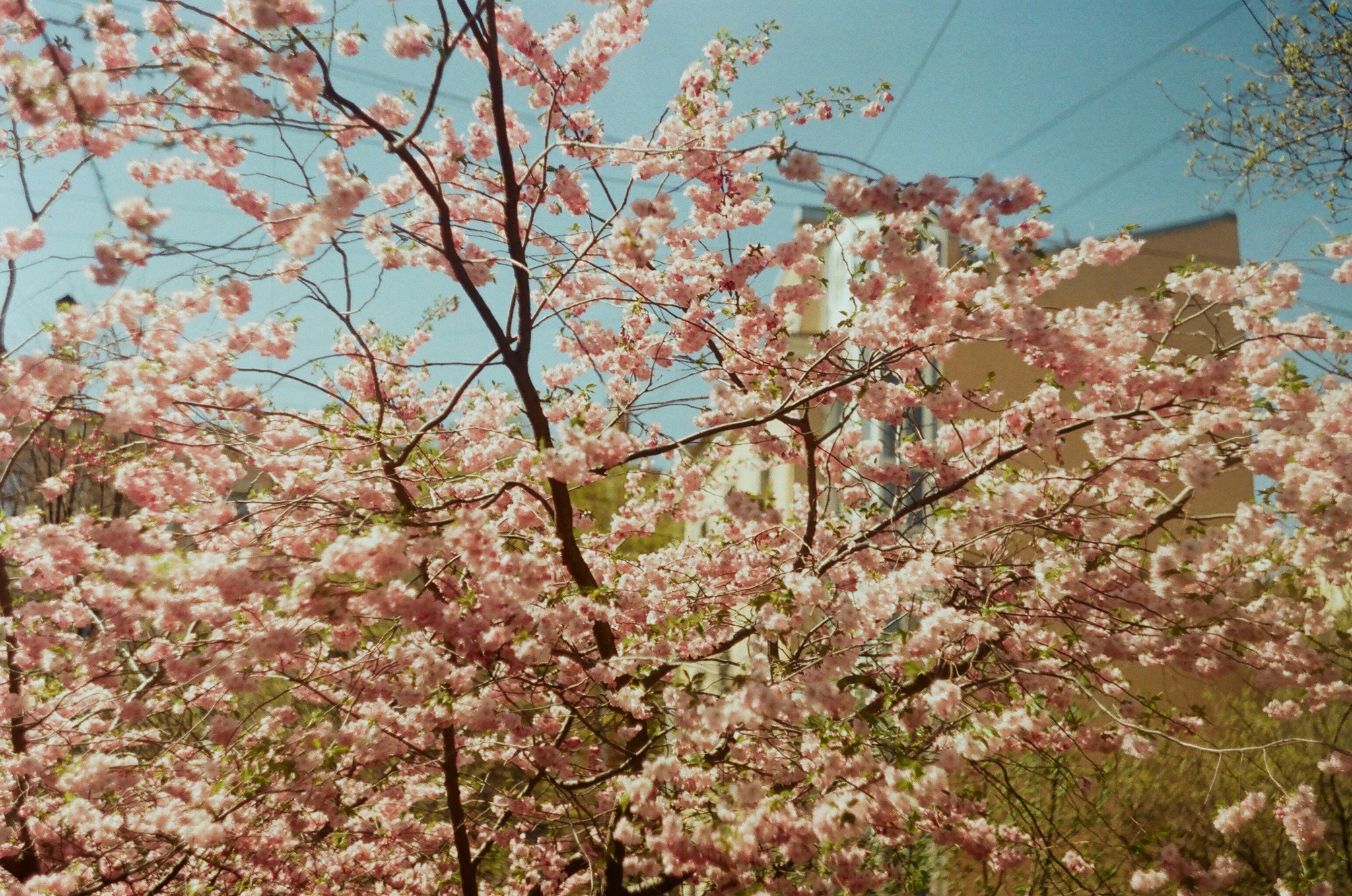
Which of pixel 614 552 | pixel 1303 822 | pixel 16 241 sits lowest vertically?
pixel 1303 822

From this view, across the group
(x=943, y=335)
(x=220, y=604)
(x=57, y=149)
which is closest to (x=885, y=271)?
(x=943, y=335)

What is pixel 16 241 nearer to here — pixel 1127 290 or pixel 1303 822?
pixel 1303 822

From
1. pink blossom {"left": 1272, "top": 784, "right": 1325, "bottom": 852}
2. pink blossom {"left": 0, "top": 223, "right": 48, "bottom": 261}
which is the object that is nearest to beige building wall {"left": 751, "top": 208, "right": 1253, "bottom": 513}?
pink blossom {"left": 1272, "top": 784, "right": 1325, "bottom": 852}

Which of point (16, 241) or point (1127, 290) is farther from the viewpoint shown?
point (1127, 290)

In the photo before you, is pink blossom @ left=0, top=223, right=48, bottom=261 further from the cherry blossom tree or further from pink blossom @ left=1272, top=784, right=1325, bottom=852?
pink blossom @ left=1272, top=784, right=1325, bottom=852

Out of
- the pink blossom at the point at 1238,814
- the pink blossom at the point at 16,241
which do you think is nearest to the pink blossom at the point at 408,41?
the pink blossom at the point at 16,241

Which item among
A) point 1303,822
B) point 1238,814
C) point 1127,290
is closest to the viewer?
point 1303,822

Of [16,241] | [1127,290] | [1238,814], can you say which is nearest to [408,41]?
[16,241]

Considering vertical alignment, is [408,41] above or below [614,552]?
above

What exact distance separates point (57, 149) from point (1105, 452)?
640 cm

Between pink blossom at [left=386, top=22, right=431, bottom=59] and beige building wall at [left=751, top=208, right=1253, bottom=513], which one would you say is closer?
pink blossom at [left=386, top=22, right=431, bottom=59]

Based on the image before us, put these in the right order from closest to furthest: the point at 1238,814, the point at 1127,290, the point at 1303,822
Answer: the point at 1303,822, the point at 1238,814, the point at 1127,290

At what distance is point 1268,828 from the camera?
5953 millimetres

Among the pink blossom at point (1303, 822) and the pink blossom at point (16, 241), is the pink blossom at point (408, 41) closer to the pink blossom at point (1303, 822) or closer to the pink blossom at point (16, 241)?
the pink blossom at point (16, 241)
